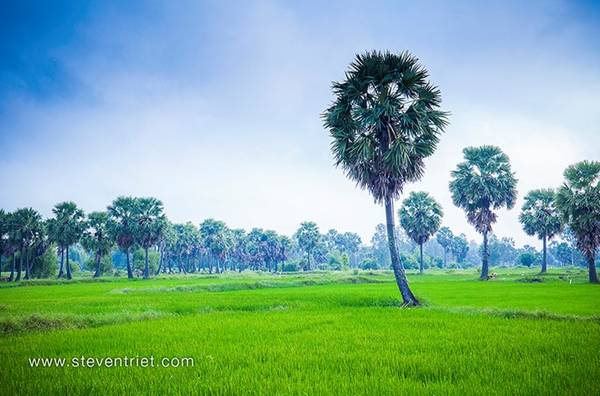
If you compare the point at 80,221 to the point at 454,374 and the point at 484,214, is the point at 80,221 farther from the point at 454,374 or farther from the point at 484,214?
the point at 454,374

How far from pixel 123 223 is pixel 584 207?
73.8m

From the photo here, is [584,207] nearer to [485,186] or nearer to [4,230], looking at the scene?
[485,186]

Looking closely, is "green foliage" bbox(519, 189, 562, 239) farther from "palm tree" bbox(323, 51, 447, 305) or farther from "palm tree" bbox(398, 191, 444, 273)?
"palm tree" bbox(323, 51, 447, 305)

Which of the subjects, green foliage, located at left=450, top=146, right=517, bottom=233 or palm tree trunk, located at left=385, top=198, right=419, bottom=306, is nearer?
palm tree trunk, located at left=385, top=198, right=419, bottom=306

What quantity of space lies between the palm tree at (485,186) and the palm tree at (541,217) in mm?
14395

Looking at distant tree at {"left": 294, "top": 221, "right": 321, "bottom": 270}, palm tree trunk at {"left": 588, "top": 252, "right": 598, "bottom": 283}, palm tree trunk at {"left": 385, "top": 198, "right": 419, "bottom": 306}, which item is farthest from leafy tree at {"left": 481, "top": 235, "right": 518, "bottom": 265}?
palm tree trunk at {"left": 385, "top": 198, "right": 419, "bottom": 306}

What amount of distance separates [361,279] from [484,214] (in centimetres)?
2056

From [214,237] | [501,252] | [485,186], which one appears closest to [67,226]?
[214,237]

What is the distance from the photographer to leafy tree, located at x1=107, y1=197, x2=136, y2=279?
6994cm

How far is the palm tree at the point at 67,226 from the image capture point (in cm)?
6756

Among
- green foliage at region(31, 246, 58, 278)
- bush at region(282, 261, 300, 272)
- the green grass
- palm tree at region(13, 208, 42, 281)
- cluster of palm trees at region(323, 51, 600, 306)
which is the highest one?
cluster of palm trees at region(323, 51, 600, 306)

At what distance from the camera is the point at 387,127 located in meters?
23.1

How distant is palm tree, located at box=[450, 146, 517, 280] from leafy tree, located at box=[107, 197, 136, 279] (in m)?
59.9

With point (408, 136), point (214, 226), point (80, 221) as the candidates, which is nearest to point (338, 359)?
point (408, 136)
